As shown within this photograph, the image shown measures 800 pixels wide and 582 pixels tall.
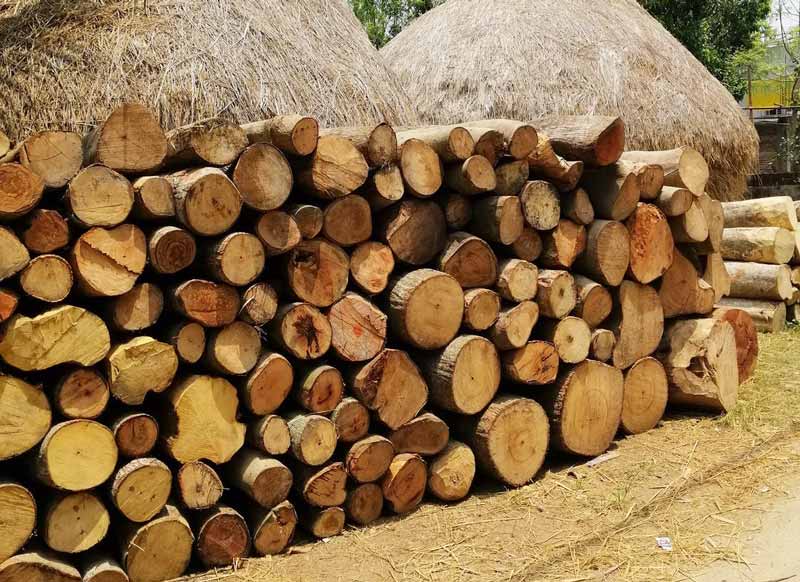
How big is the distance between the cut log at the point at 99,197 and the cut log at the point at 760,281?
5899mm

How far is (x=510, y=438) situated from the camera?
13.5ft

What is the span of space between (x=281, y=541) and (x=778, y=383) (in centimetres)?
411

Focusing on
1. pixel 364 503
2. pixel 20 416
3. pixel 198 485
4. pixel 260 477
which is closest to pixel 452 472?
pixel 364 503

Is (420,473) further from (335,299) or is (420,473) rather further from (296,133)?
(296,133)

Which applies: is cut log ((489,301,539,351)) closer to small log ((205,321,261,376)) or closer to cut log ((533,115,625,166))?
cut log ((533,115,625,166))

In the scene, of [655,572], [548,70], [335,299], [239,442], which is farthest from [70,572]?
[548,70]

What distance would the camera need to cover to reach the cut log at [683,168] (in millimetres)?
4809

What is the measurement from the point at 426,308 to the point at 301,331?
2.11 feet

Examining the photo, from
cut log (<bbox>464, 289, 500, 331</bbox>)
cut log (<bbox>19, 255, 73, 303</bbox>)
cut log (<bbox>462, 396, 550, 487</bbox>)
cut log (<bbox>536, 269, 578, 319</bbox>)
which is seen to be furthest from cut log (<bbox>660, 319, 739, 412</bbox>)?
cut log (<bbox>19, 255, 73, 303</bbox>)

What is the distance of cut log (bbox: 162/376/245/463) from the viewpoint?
3.27 meters

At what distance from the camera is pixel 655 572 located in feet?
10.8

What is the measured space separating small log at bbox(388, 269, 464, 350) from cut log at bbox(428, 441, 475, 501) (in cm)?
54

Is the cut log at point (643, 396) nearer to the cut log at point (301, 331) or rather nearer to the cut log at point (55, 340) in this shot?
the cut log at point (301, 331)

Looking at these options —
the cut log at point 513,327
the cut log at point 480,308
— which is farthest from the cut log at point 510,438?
the cut log at point 480,308
